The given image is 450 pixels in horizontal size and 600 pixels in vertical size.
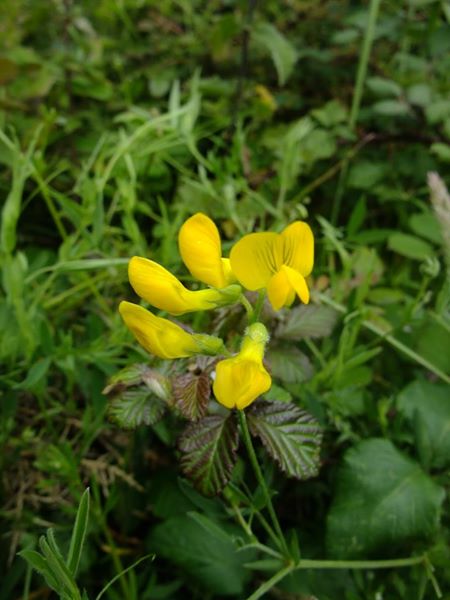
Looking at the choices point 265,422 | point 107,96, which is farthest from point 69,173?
point 265,422

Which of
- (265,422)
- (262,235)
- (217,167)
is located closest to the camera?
(262,235)

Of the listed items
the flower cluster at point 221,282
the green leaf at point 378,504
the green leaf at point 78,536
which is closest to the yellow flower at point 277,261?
the flower cluster at point 221,282

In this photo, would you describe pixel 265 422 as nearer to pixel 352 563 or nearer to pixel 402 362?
pixel 352 563

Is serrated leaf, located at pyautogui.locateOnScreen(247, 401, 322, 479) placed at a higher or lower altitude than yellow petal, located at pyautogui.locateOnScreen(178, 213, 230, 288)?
lower

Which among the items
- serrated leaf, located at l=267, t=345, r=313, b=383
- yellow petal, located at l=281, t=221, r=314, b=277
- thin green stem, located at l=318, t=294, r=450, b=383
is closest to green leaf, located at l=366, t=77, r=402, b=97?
thin green stem, located at l=318, t=294, r=450, b=383

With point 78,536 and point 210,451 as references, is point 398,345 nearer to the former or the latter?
point 210,451

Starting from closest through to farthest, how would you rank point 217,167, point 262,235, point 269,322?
point 262,235, point 269,322, point 217,167

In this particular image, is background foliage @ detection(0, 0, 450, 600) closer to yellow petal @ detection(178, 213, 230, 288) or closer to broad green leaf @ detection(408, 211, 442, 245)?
broad green leaf @ detection(408, 211, 442, 245)
